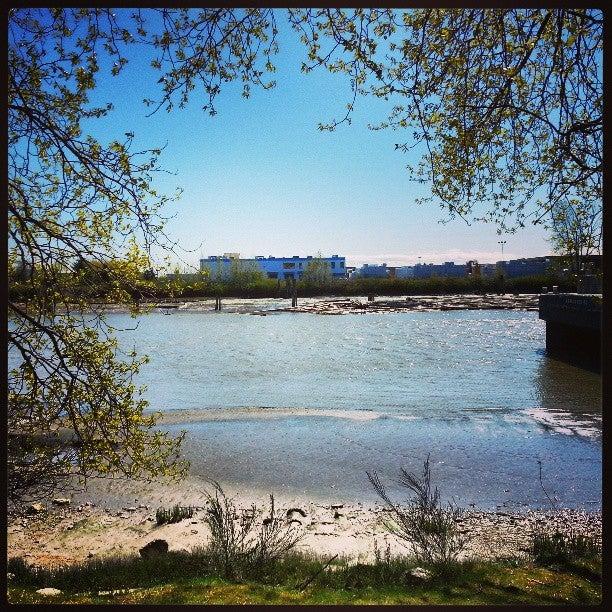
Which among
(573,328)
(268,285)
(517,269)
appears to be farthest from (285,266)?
(517,269)

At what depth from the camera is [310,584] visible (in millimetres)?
2854

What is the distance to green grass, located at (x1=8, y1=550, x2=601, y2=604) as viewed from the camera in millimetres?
2443

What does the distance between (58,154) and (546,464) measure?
466 cm

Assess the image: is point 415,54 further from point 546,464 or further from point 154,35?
point 546,464

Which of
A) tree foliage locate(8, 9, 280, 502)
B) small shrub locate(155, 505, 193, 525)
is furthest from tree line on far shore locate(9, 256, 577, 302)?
small shrub locate(155, 505, 193, 525)

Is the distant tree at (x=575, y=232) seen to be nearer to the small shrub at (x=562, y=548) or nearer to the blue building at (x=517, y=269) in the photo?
the small shrub at (x=562, y=548)

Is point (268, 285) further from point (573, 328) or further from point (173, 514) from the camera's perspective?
point (173, 514)

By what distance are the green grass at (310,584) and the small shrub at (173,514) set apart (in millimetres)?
727

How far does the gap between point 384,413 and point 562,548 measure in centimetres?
454

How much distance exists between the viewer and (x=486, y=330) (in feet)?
59.2

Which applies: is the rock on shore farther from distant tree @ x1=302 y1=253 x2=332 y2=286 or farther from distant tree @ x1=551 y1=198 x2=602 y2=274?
distant tree @ x1=302 y1=253 x2=332 y2=286

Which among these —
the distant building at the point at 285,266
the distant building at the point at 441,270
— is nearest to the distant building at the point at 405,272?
the distant building at the point at 441,270

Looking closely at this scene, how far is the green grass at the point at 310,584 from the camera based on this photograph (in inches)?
96.2

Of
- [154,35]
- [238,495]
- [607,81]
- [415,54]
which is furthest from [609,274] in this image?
[238,495]
